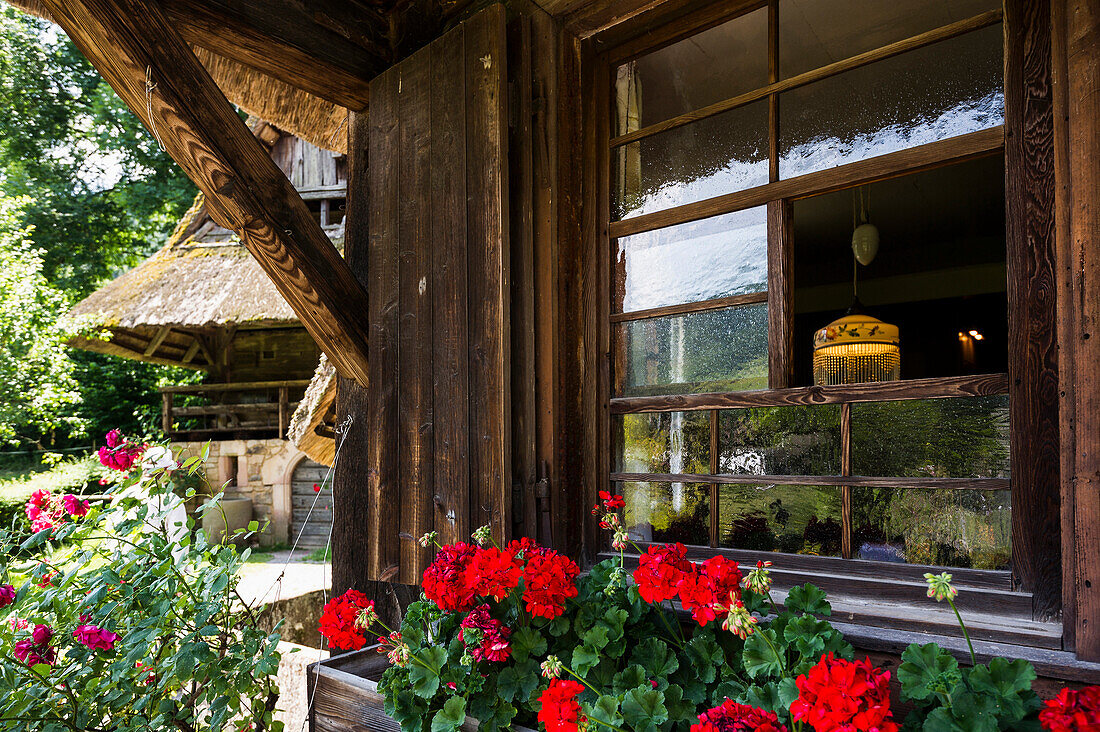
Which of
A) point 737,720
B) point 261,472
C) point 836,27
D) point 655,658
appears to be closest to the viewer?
point 737,720

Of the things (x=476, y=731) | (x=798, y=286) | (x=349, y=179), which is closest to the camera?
(x=476, y=731)

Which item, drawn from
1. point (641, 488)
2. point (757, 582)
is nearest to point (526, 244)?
point (641, 488)

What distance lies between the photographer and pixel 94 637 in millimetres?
1680

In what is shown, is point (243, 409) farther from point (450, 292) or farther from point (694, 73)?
point (694, 73)

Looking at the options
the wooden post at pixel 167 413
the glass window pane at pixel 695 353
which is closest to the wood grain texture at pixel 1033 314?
the glass window pane at pixel 695 353

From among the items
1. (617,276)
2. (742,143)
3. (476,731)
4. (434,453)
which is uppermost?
(742,143)

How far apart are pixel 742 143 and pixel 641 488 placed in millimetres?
965

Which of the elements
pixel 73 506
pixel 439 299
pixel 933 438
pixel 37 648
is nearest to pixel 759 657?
pixel 933 438

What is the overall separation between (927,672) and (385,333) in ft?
5.22

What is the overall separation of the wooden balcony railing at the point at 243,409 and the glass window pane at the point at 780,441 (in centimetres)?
845

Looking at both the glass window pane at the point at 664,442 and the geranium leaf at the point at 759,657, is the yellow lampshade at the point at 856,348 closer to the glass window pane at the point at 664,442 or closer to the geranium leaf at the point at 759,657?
the glass window pane at the point at 664,442

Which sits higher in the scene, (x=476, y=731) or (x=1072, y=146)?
(x=1072, y=146)

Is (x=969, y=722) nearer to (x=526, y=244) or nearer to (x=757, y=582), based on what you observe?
(x=757, y=582)

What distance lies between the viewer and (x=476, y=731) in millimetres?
1437
